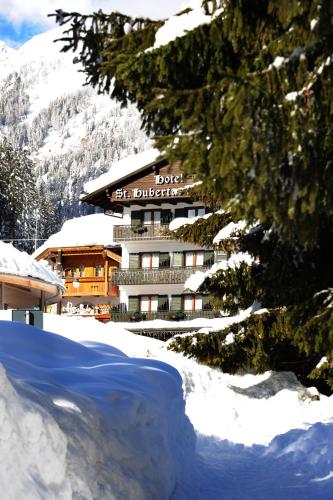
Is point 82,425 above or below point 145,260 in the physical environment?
below

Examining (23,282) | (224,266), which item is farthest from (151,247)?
(224,266)

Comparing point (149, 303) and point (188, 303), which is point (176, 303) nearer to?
point (188, 303)

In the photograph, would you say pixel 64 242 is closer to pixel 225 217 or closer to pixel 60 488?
pixel 225 217

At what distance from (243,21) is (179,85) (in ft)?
2.59

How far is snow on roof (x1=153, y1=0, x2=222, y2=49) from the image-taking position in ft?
20.4

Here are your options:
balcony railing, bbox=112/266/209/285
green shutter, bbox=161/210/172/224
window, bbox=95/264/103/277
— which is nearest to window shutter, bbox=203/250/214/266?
balcony railing, bbox=112/266/209/285

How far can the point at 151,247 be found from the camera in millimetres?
49375

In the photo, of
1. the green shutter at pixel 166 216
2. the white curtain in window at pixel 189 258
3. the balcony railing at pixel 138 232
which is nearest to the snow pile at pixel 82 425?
the balcony railing at pixel 138 232

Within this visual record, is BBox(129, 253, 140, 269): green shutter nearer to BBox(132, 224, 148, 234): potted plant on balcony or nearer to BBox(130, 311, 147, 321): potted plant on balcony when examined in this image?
BBox(132, 224, 148, 234): potted plant on balcony

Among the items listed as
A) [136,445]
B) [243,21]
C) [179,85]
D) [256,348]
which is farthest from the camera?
[256,348]

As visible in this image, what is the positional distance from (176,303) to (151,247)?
11.6 ft

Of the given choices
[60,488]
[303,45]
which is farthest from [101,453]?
[303,45]

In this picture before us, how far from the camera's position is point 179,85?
665cm

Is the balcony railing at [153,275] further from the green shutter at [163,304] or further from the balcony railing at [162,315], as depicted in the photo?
the balcony railing at [162,315]
